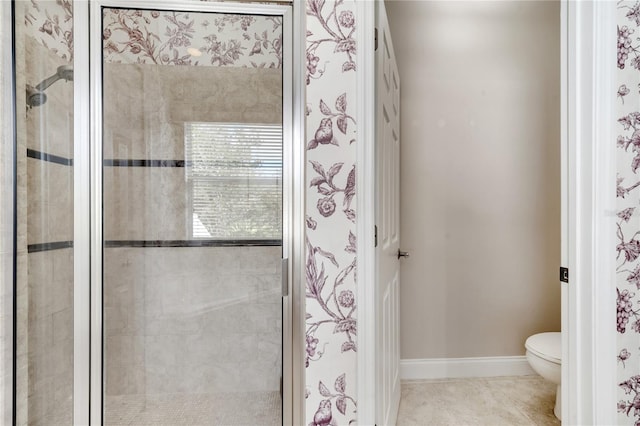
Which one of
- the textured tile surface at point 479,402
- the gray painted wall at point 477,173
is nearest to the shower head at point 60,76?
the gray painted wall at point 477,173

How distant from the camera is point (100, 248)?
1.21 m

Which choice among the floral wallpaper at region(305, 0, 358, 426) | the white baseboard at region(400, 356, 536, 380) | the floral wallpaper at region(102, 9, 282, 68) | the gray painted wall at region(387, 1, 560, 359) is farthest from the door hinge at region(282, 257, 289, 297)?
the white baseboard at region(400, 356, 536, 380)

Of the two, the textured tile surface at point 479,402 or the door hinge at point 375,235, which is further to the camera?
the textured tile surface at point 479,402

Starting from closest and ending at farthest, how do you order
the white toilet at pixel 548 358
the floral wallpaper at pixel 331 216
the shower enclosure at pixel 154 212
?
the floral wallpaper at pixel 331 216, the shower enclosure at pixel 154 212, the white toilet at pixel 548 358

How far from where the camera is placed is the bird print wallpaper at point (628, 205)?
46.2 inches

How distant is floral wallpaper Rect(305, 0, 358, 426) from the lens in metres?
1.09

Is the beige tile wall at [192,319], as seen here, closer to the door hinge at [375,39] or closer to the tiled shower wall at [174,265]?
the tiled shower wall at [174,265]

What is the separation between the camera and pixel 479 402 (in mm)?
2002

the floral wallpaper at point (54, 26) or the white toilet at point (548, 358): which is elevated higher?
the floral wallpaper at point (54, 26)

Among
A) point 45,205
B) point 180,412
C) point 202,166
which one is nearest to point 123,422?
point 180,412

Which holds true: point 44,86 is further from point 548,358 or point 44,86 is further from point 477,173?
point 548,358

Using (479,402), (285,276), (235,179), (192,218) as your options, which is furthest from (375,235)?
(479,402)

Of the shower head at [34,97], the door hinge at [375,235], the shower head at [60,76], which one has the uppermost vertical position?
the shower head at [60,76]

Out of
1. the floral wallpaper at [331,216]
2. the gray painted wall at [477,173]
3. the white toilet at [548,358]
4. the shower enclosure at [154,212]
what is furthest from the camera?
the gray painted wall at [477,173]
